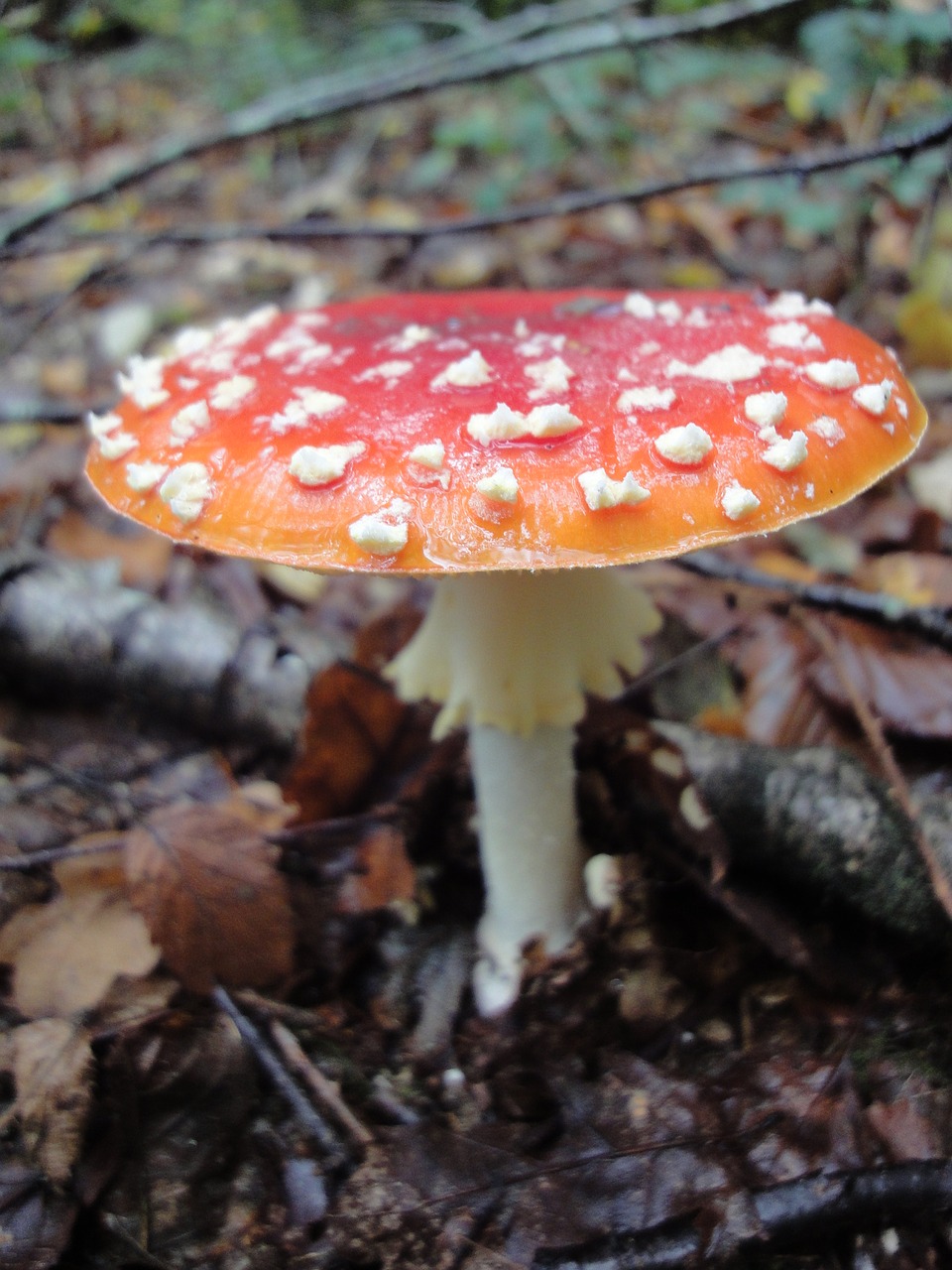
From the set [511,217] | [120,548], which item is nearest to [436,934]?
[120,548]

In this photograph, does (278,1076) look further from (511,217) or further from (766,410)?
(511,217)

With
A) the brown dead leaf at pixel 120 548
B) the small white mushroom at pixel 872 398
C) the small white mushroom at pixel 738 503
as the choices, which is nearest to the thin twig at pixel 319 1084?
the small white mushroom at pixel 738 503

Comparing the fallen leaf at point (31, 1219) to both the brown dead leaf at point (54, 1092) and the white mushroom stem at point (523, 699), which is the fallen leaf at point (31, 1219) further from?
the white mushroom stem at point (523, 699)

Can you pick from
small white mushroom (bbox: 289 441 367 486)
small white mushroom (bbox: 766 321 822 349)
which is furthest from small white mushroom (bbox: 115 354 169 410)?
small white mushroom (bbox: 766 321 822 349)

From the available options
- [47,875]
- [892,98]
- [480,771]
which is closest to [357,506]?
[480,771]

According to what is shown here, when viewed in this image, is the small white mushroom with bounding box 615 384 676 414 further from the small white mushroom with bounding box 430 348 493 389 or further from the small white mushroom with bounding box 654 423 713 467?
the small white mushroom with bounding box 430 348 493 389

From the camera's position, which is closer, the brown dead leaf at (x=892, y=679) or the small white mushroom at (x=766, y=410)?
the small white mushroom at (x=766, y=410)

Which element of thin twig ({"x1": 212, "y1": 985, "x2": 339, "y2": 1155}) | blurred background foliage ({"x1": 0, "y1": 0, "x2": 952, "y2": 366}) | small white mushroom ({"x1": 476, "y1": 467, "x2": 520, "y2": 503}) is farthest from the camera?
blurred background foliage ({"x1": 0, "y1": 0, "x2": 952, "y2": 366})
